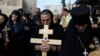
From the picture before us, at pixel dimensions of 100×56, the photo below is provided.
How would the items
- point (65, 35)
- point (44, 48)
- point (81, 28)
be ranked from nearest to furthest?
1. point (81, 28)
2. point (65, 35)
3. point (44, 48)

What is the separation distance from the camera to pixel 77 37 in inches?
282

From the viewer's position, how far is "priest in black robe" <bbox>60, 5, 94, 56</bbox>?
7105 millimetres

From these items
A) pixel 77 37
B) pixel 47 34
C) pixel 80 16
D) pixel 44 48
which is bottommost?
pixel 44 48

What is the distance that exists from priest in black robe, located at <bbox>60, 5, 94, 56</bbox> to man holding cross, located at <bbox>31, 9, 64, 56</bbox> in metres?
0.75

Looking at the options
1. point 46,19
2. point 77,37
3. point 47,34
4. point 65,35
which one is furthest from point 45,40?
point 77,37

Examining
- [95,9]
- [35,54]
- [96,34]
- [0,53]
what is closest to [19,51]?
[0,53]

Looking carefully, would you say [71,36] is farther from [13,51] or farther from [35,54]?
[13,51]

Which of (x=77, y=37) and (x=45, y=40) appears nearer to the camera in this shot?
(x=77, y=37)

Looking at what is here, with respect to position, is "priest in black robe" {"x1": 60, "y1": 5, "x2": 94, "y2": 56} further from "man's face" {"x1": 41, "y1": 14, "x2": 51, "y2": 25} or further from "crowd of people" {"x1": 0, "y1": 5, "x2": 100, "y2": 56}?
"man's face" {"x1": 41, "y1": 14, "x2": 51, "y2": 25}

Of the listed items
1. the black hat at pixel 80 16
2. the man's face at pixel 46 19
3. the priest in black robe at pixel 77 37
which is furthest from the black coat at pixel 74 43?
the man's face at pixel 46 19

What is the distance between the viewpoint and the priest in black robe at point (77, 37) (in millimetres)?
7105

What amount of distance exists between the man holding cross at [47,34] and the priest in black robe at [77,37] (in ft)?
2.46

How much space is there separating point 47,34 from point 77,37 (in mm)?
910

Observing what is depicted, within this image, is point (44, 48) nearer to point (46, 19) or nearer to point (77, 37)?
point (46, 19)
